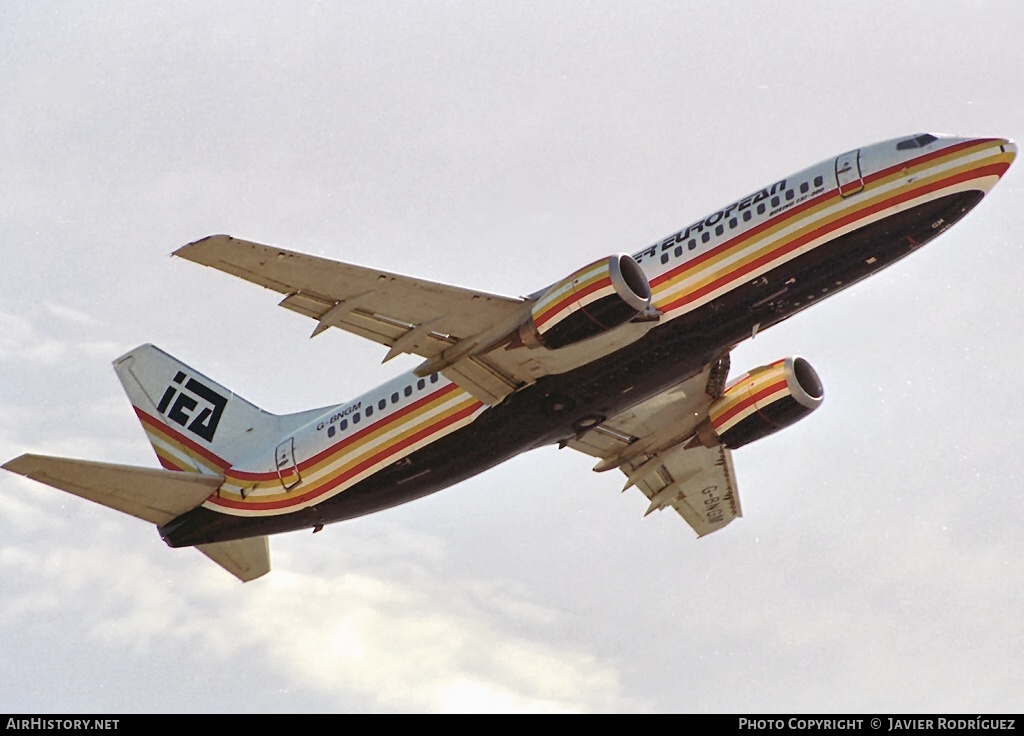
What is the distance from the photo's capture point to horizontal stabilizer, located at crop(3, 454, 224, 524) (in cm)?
3559

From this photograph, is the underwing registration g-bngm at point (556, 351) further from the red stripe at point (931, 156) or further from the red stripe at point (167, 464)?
the red stripe at point (167, 464)

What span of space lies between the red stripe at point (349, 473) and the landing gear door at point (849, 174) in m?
11.5

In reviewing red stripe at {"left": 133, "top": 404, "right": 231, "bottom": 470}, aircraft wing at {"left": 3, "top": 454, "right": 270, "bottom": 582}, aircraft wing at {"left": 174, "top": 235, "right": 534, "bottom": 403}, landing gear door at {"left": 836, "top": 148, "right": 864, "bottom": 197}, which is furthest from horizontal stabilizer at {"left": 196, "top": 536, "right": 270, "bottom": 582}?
landing gear door at {"left": 836, "top": 148, "right": 864, "bottom": 197}

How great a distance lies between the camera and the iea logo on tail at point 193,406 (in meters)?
43.4

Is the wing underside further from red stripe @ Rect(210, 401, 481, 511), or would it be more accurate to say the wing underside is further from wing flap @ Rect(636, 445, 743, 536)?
wing flap @ Rect(636, 445, 743, 536)

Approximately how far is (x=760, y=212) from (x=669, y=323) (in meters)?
3.85

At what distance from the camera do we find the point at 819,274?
3384cm

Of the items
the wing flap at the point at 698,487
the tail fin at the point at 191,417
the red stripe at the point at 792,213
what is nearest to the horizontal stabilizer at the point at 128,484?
the tail fin at the point at 191,417

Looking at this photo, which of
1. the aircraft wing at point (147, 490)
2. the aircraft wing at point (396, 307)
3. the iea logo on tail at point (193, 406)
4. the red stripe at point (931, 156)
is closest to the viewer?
the aircraft wing at point (396, 307)

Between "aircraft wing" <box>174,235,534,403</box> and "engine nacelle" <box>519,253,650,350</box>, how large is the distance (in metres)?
1.20

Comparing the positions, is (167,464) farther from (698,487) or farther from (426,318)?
(698,487)
